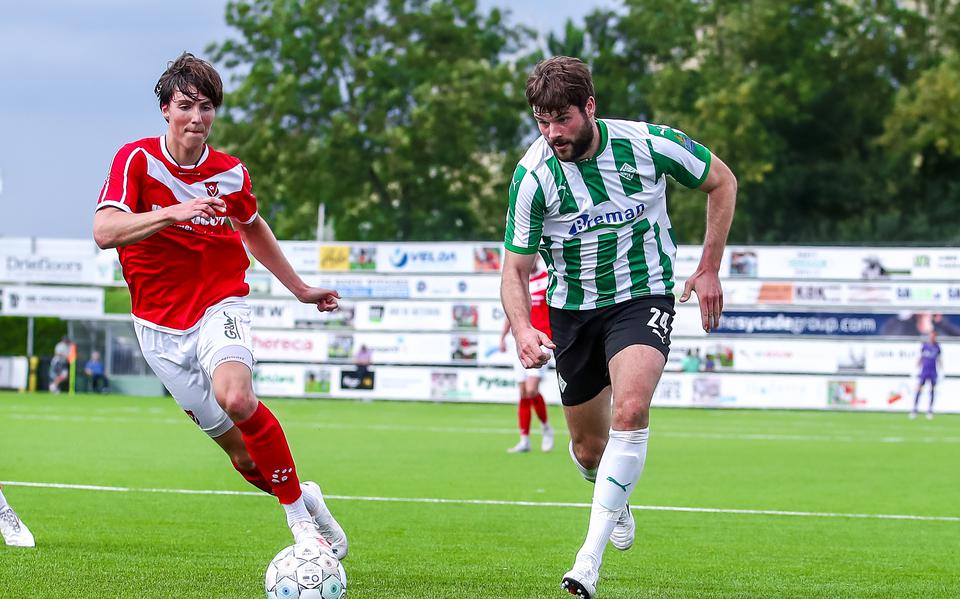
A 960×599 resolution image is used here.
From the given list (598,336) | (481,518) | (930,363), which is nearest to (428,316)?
(930,363)

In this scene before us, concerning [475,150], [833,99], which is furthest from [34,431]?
[833,99]

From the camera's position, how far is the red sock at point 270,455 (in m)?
6.41

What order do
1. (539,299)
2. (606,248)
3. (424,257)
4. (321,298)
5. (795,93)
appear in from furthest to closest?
(795,93) → (424,257) → (539,299) → (321,298) → (606,248)

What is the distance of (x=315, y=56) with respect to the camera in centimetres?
4981

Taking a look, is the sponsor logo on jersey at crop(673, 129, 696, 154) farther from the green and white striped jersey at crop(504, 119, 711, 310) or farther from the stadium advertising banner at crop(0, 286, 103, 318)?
the stadium advertising banner at crop(0, 286, 103, 318)

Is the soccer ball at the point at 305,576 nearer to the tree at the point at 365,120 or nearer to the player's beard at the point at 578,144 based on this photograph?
the player's beard at the point at 578,144

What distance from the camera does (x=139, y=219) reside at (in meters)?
5.97

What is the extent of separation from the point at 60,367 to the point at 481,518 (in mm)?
32166

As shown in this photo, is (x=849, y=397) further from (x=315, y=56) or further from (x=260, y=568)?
(x=260, y=568)

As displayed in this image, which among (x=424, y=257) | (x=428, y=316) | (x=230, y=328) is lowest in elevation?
(x=428, y=316)

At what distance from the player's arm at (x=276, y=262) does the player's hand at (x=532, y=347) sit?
57.0 inches

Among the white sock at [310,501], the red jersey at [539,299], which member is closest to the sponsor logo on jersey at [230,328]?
the white sock at [310,501]

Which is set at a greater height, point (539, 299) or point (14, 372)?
point (539, 299)

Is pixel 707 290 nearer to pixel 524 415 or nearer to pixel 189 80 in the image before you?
pixel 189 80
